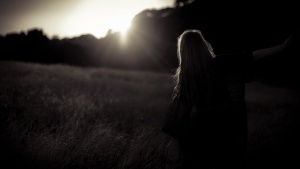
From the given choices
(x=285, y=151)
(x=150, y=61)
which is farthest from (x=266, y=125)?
(x=150, y=61)

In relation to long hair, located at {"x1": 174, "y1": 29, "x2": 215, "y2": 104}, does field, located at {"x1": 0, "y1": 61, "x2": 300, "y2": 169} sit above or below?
below

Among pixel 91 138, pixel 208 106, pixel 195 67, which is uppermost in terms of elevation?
pixel 195 67

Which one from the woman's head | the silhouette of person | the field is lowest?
the field

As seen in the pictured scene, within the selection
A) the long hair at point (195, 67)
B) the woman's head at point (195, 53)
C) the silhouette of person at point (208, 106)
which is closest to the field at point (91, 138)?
the silhouette of person at point (208, 106)

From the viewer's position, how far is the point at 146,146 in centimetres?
315

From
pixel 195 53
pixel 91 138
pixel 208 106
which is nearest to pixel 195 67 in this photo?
pixel 195 53

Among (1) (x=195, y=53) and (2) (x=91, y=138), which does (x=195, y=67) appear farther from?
(2) (x=91, y=138)

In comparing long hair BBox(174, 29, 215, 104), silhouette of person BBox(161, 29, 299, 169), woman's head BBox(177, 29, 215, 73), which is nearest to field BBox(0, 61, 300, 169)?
silhouette of person BBox(161, 29, 299, 169)

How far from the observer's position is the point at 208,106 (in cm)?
161

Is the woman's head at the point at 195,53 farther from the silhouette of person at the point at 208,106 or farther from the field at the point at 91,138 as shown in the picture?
the field at the point at 91,138

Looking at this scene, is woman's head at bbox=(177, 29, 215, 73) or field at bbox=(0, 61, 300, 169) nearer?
woman's head at bbox=(177, 29, 215, 73)

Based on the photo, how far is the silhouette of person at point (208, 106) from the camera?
160 cm

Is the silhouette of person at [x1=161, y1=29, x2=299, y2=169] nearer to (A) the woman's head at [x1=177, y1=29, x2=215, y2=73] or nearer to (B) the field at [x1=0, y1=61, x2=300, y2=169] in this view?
(A) the woman's head at [x1=177, y1=29, x2=215, y2=73]

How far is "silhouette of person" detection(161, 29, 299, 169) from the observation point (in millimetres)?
1603
